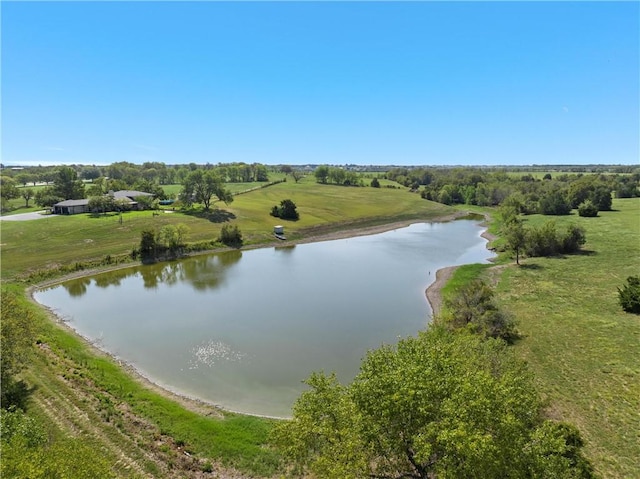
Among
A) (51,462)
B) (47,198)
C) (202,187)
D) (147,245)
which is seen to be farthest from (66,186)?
(51,462)

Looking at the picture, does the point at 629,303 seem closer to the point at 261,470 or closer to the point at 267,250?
the point at 261,470

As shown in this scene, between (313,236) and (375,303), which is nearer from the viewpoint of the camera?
(375,303)

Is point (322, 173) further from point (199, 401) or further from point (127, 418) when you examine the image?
point (127, 418)

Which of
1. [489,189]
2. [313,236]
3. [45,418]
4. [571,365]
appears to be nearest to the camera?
[45,418]

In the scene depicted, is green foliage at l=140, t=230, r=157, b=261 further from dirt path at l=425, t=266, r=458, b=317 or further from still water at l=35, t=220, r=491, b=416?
dirt path at l=425, t=266, r=458, b=317

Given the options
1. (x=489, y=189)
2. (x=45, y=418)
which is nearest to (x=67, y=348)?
(x=45, y=418)

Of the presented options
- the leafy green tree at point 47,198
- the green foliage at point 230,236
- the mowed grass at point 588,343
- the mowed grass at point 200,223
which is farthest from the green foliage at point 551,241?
the leafy green tree at point 47,198
